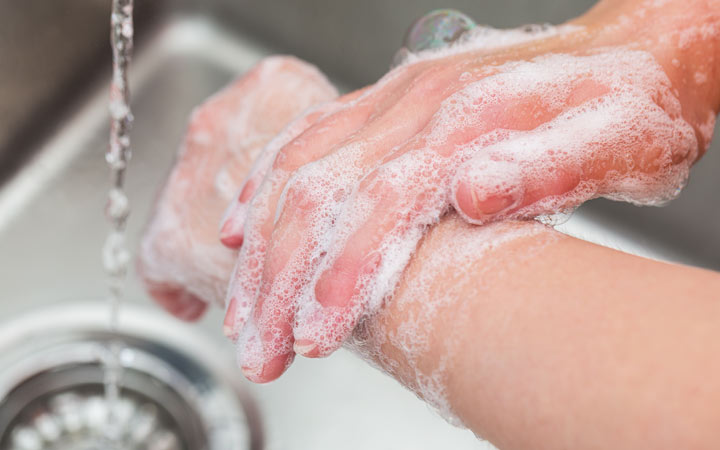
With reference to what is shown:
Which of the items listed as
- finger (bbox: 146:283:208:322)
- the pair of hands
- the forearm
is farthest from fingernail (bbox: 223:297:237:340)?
finger (bbox: 146:283:208:322)

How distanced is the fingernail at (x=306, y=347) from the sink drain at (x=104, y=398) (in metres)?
0.36

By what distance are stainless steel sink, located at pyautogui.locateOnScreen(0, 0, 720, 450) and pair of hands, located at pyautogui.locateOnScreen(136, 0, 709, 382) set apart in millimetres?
242

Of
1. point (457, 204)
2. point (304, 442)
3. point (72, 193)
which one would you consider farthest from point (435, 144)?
point (72, 193)

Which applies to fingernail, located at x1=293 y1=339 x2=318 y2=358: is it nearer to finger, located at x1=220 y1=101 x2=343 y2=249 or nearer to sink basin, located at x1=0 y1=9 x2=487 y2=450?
finger, located at x1=220 y1=101 x2=343 y2=249

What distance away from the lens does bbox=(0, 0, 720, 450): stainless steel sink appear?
2.59ft

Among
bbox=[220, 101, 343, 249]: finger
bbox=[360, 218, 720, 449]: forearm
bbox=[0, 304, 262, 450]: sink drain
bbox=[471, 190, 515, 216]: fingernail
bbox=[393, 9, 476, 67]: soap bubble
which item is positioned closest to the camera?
bbox=[360, 218, 720, 449]: forearm

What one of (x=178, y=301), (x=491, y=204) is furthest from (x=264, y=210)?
(x=178, y=301)

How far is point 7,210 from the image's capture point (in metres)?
0.89

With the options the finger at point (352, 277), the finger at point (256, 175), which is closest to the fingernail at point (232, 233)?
the finger at point (256, 175)

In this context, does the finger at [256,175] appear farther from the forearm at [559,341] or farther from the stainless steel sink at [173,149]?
the stainless steel sink at [173,149]

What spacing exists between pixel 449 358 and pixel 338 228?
10 cm

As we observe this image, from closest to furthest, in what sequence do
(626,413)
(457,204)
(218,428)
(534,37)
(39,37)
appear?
1. (626,413)
2. (457,204)
3. (534,37)
4. (218,428)
5. (39,37)

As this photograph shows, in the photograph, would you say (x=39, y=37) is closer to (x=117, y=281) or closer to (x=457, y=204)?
(x=117, y=281)

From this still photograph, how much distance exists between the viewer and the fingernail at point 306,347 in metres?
0.42
